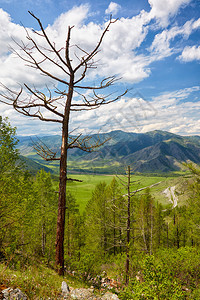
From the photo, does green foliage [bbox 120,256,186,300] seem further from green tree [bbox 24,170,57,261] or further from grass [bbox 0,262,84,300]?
green tree [bbox 24,170,57,261]

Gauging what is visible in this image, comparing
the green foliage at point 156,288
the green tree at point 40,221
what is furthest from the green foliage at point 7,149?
the green foliage at point 156,288

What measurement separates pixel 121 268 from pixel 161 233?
26559 millimetres

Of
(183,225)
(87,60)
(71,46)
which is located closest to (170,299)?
(87,60)

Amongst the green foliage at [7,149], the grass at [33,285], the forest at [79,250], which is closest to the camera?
the grass at [33,285]

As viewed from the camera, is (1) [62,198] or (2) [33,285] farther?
(1) [62,198]

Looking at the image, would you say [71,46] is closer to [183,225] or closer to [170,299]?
[170,299]

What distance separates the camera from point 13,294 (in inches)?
158

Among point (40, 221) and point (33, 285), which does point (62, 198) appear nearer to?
point (33, 285)

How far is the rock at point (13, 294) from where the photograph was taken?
3.85 m

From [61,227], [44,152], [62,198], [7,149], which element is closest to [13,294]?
[61,227]

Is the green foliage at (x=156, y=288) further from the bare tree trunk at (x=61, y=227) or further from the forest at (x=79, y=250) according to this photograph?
the bare tree trunk at (x=61, y=227)

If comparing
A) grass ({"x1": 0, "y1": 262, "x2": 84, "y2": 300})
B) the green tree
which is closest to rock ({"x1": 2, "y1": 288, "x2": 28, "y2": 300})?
grass ({"x1": 0, "y1": 262, "x2": 84, "y2": 300})

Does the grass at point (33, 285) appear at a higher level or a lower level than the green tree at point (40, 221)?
higher

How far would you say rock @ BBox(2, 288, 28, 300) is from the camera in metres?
3.85
